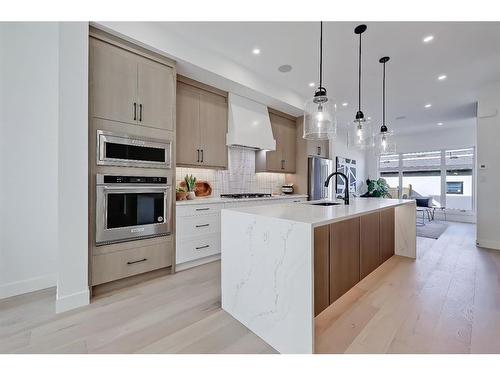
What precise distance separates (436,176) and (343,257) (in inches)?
282

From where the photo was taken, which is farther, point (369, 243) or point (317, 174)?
point (317, 174)

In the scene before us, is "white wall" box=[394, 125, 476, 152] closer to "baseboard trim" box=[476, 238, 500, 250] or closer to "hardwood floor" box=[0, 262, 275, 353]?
"baseboard trim" box=[476, 238, 500, 250]

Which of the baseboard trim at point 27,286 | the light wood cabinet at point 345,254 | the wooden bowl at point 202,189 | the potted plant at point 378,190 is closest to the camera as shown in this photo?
the light wood cabinet at point 345,254

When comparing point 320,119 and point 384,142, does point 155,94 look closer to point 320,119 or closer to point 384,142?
point 320,119

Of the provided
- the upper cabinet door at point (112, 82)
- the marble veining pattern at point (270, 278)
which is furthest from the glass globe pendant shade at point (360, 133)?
the upper cabinet door at point (112, 82)

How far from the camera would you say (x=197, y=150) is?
3.26m

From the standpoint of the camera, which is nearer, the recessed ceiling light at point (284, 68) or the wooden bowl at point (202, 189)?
the recessed ceiling light at point (284, 68)

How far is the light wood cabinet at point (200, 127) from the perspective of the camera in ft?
10.2

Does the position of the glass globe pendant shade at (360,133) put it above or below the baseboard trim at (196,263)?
above

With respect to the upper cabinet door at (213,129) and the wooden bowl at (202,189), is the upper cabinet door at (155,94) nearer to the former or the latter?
the upper cabinet door at (213,129)

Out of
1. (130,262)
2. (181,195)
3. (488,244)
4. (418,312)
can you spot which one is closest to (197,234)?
(181,195)

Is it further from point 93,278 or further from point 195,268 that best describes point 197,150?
point 93,278

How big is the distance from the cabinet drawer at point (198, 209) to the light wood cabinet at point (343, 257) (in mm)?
1666

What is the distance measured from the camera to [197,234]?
9.48 feet
